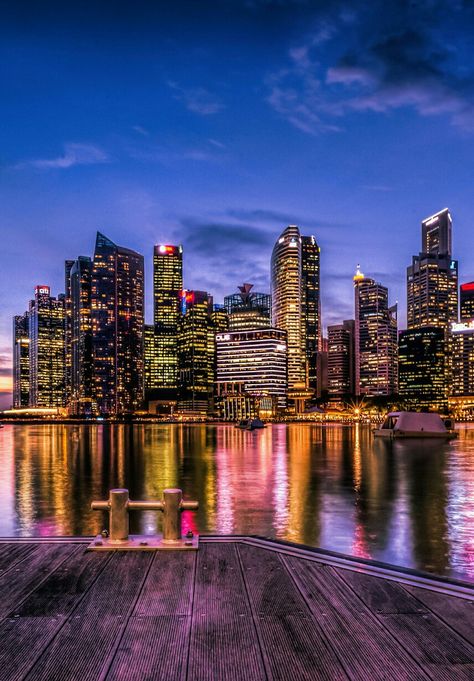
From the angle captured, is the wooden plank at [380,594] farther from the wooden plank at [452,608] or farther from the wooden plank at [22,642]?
the wooden plank at [22,642]

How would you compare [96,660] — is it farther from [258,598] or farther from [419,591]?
[419,591]

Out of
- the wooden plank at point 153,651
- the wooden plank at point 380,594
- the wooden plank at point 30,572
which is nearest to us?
the wooden plank at point 153,651

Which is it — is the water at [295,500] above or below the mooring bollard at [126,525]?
below

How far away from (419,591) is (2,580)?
258 inches

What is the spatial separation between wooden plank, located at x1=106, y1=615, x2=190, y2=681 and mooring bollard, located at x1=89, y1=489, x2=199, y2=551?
3.51 meters

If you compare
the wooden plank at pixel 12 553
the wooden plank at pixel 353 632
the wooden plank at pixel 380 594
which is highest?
the wooden plank at pixel 353 632

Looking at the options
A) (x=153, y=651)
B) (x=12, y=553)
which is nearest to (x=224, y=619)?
(x=153, y=651)

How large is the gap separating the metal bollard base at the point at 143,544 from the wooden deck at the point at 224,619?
0.21m

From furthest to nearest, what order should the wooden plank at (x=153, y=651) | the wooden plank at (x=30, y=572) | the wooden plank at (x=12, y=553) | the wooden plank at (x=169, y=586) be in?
the wooden plank at (x=12, y=553)
the wooden plank at (x=30, y=572)
the wooden plank at (x=169, y=586)
the wooden plank at (x=153, y=651)

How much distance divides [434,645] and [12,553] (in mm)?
7911

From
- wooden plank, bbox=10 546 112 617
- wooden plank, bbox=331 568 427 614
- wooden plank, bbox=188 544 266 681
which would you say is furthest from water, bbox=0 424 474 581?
wooden plank, bbox=10 546 112 617

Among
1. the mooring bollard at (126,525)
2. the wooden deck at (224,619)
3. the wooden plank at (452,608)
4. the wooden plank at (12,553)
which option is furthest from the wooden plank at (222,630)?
the wooden plank at (12,553)

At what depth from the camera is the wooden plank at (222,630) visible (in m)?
6.06

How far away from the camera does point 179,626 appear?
7.18 meters
